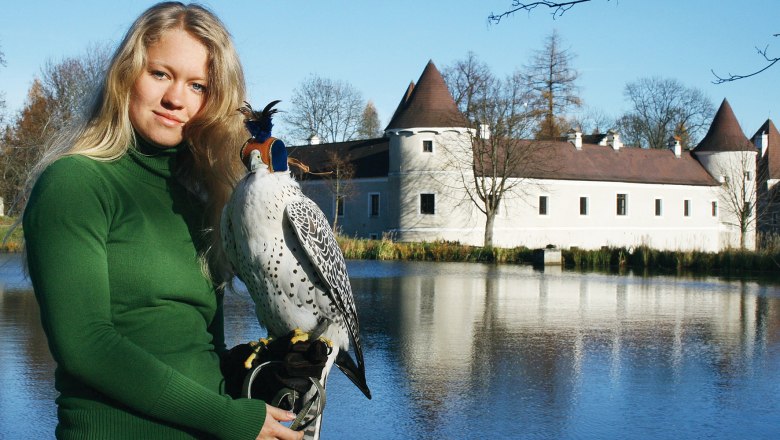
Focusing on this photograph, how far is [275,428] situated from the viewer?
226 centimetres

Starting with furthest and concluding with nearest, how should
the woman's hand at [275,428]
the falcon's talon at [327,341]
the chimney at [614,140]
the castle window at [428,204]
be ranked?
the chimney at [614,140], the castle window at [428,204], the falcon's talon at [327,341], the woman's hand at [275,428]

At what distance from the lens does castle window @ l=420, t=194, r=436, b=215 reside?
50688 mm

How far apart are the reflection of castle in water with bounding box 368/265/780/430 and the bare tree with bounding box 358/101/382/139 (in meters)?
64.5

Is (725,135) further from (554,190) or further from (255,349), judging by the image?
(255,349)

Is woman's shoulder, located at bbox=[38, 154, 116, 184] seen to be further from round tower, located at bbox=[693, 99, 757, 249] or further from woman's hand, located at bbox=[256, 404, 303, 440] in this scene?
round tower, located at bbox=[693, 99, 757, 249]

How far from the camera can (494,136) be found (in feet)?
161

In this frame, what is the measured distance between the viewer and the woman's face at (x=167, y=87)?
2377mm

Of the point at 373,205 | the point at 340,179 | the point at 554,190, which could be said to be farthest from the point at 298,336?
the point at 554,190

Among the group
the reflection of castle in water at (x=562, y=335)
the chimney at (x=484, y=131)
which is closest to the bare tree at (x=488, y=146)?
the chimney at (x=484, y=131)

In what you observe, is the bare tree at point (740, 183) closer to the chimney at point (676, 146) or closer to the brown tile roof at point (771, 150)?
the chimney at point (676, 146)

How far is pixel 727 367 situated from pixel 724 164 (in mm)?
56680

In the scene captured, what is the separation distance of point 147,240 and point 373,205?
2056 inches

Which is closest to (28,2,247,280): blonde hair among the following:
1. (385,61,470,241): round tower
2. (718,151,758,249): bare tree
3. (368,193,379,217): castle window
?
(385,61,470,241): round tower

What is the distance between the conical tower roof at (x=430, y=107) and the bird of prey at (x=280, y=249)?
46.9 m
